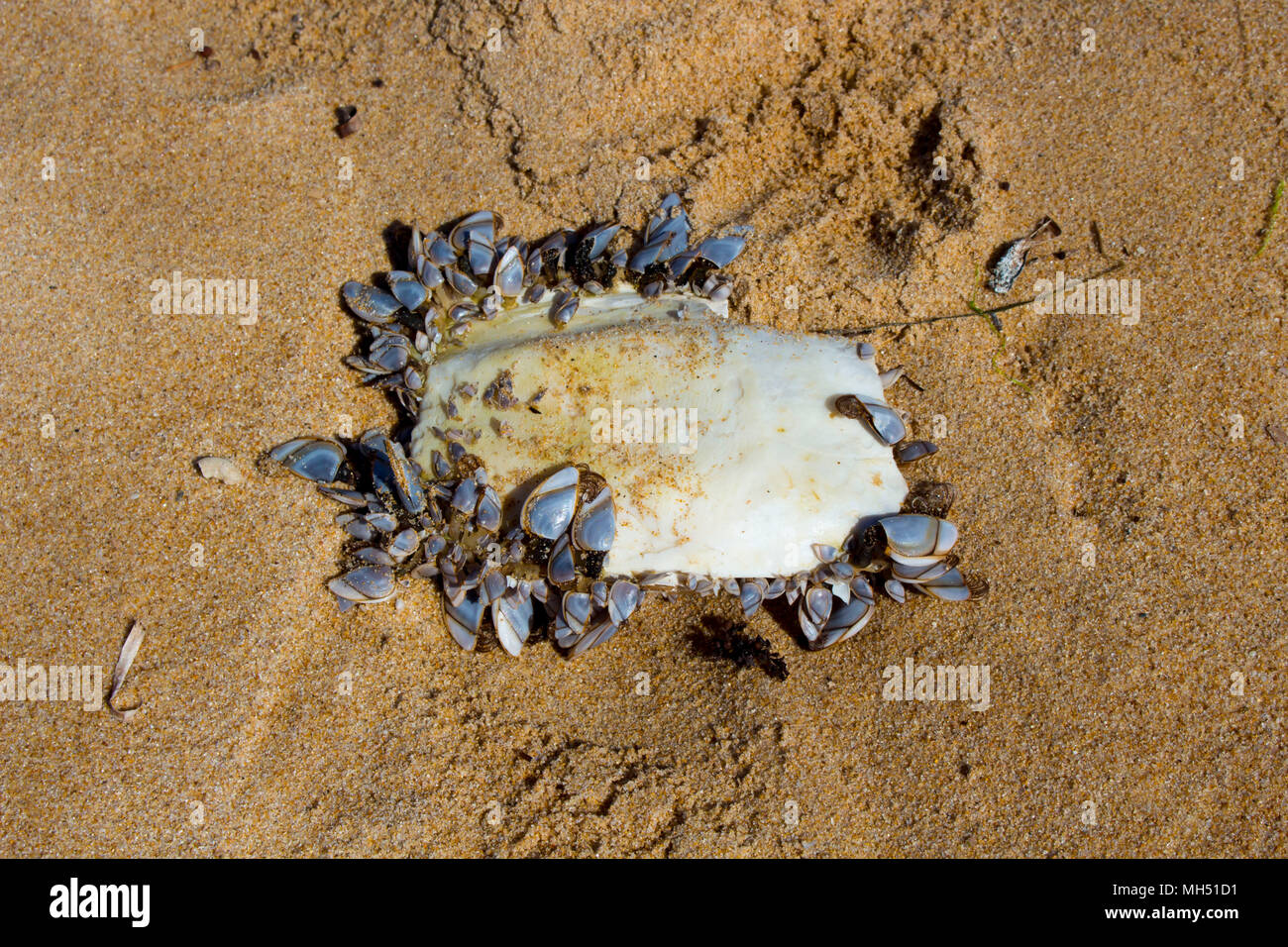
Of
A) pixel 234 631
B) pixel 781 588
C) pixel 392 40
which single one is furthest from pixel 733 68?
pixel 234 631

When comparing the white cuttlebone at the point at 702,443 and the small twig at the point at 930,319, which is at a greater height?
the small twig at the point at 930,319

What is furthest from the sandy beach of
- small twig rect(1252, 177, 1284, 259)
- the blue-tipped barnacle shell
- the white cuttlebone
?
the white cuttlebone

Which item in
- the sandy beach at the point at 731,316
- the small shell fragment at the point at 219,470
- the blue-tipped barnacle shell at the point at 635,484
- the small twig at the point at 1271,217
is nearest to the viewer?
the sandy beach at the point at 731,316

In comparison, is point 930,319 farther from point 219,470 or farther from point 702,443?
point 219,470

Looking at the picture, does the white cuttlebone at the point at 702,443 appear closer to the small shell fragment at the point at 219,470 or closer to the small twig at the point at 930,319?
the small twig at the point at 930,319

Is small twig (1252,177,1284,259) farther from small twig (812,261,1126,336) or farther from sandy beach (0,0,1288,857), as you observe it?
small twig (812,261,1126,336)

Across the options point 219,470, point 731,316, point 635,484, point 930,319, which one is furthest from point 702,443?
point 219,470

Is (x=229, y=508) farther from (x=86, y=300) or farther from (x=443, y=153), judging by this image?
(x=443, y=153)

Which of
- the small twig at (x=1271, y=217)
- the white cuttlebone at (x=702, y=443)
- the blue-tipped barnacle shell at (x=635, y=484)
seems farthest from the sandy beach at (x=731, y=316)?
the white cuttlebone at (x=702, y=443)
